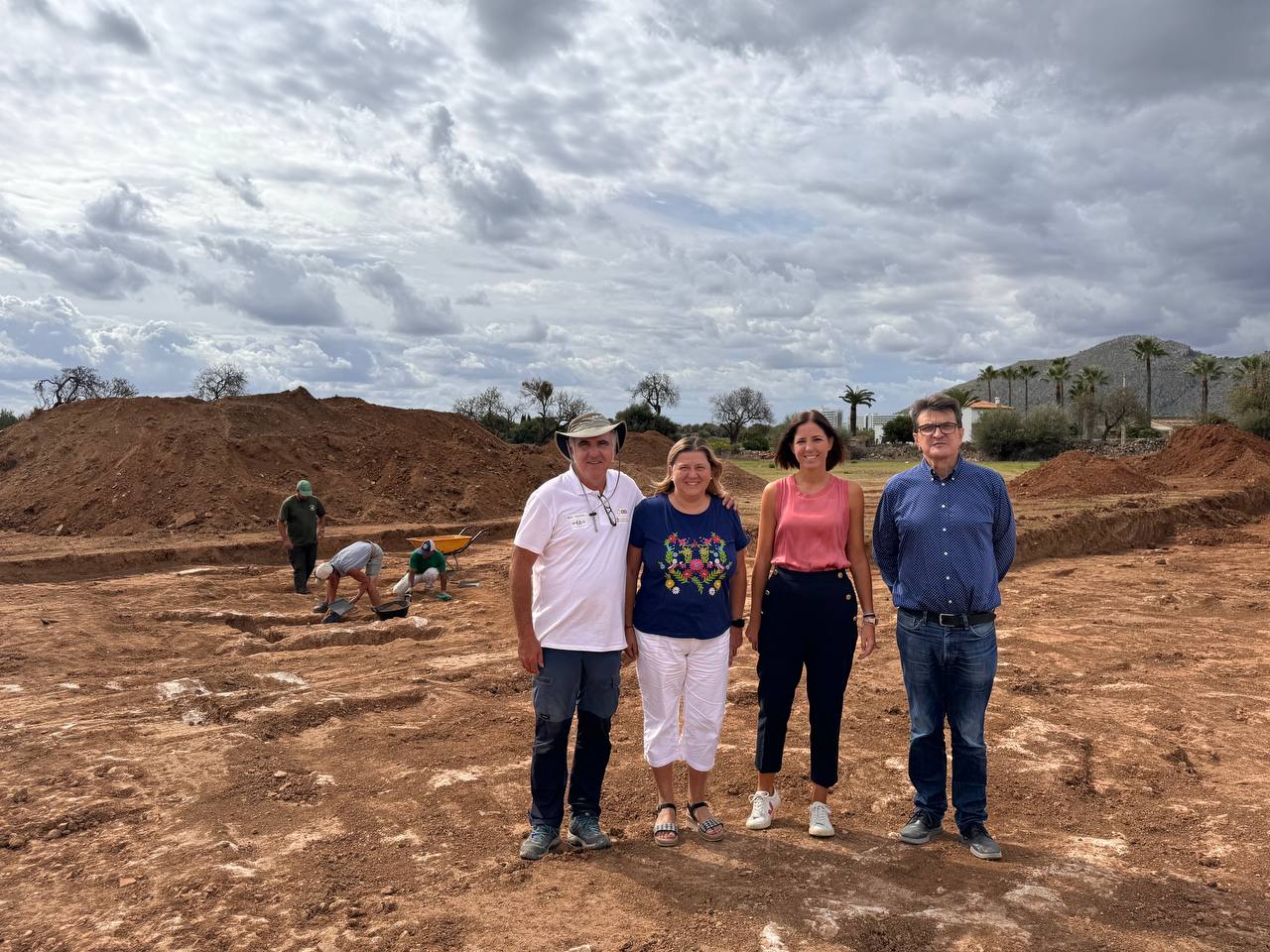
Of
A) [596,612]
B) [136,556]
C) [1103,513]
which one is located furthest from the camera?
[1103,513]

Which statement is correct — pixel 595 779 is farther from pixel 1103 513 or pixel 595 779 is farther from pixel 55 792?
pixel 1103 513

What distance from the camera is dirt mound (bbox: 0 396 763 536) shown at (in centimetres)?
1867

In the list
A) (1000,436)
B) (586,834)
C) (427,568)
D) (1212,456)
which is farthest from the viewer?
(1000,436)

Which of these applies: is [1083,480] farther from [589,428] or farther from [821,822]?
[589,428]

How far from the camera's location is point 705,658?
11.9 feet

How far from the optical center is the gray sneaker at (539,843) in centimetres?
368

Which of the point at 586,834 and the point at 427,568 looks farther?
the point at 427,568

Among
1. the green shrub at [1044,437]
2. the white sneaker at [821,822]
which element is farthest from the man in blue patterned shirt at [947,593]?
the green shrub at [1044,437]

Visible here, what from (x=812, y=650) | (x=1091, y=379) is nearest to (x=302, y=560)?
(x=812, y=650)

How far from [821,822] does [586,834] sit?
3.52ft

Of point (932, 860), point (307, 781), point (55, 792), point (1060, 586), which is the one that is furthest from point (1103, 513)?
point (55, 792)

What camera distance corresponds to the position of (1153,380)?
12838cm

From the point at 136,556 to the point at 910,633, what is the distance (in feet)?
50.5

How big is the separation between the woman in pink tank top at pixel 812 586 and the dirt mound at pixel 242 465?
53.7 feet
